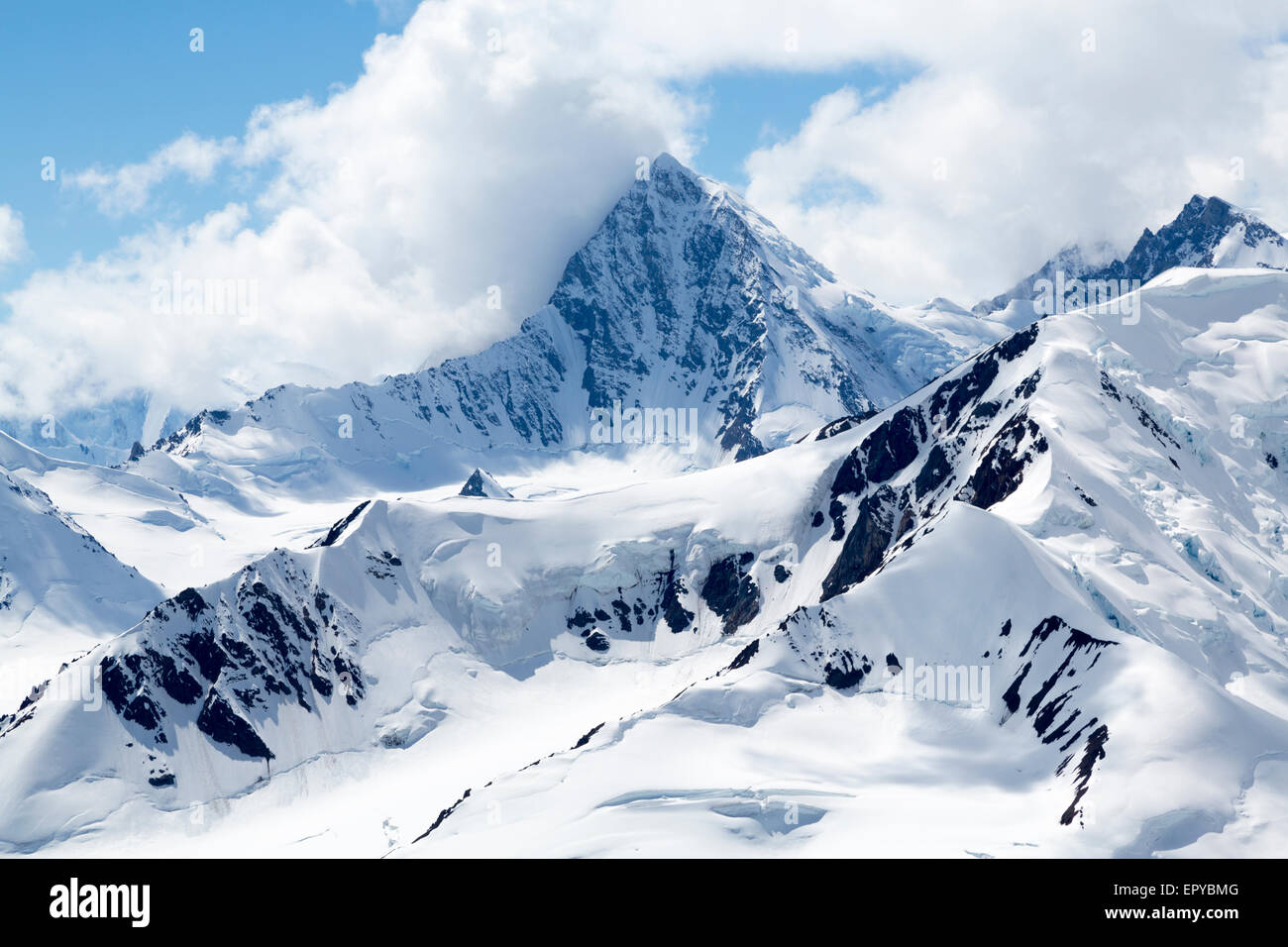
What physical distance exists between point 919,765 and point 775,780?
22475 mm

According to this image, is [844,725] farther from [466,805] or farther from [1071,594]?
[466,805]

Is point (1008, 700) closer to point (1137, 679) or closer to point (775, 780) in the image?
point (1137, 679)

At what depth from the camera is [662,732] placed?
189 meters
